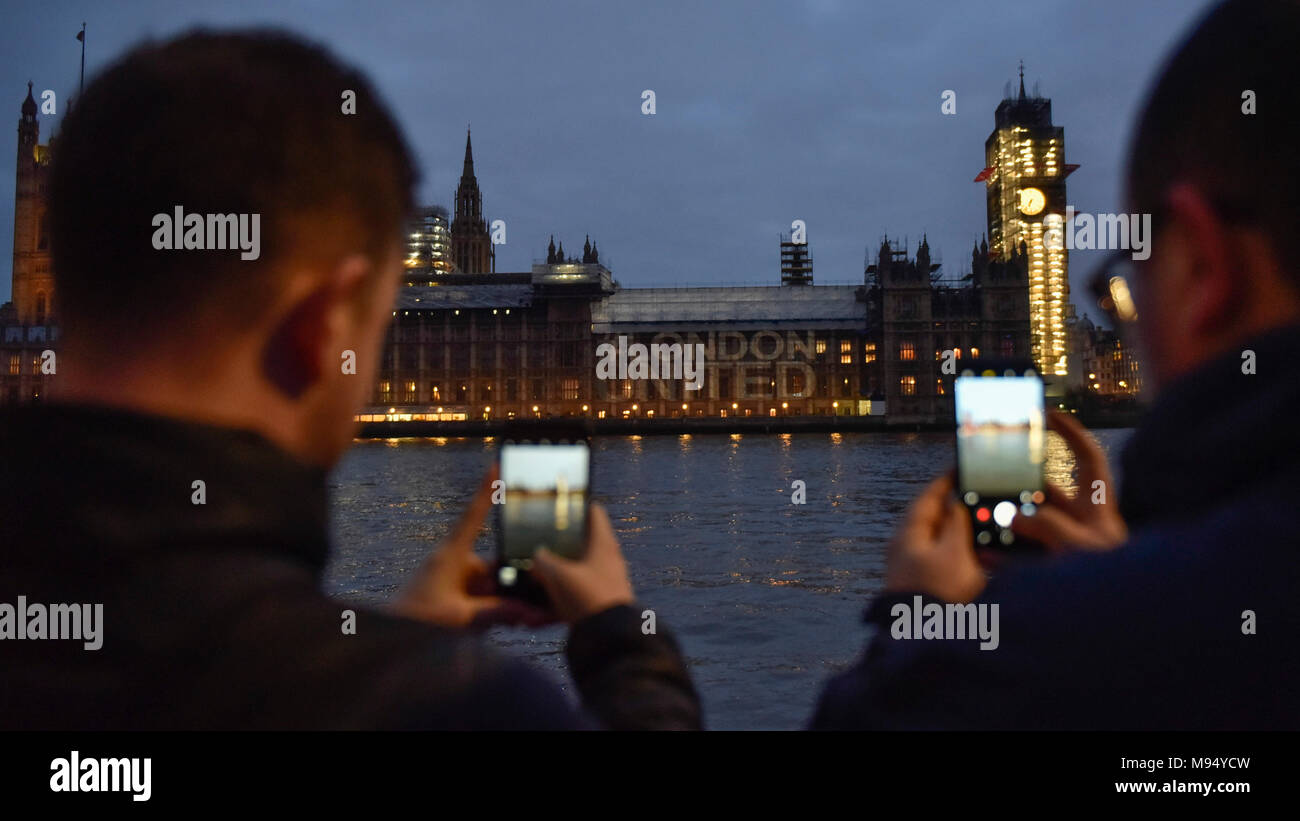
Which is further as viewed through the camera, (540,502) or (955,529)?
(540,502)

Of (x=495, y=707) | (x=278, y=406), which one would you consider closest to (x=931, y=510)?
(x=495, y=707)

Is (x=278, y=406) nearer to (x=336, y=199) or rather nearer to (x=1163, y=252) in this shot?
(x=336, y=199)

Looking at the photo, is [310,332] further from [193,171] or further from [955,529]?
[955,529]

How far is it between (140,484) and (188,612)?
0.48 ft

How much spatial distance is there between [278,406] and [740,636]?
310 inches

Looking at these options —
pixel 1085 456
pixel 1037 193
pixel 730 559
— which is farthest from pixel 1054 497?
pixel 1037 193

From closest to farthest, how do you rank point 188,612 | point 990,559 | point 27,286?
1. point 188,612
2. point 990,559
3. point 27,286

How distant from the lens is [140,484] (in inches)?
38.6

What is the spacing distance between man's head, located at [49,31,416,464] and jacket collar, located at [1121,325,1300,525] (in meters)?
0.96

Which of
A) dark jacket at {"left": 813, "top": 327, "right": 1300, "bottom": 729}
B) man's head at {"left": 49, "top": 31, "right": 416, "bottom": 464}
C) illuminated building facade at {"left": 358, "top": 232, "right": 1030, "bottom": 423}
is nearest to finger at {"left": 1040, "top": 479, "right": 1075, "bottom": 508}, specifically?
dark jacket at {"left": 813, "top": 327, "right": 1300, "bottom": 729}

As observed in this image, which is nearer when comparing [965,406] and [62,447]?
[62,447]

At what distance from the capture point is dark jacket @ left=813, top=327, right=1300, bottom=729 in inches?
39.4

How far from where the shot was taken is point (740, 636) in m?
8.63
